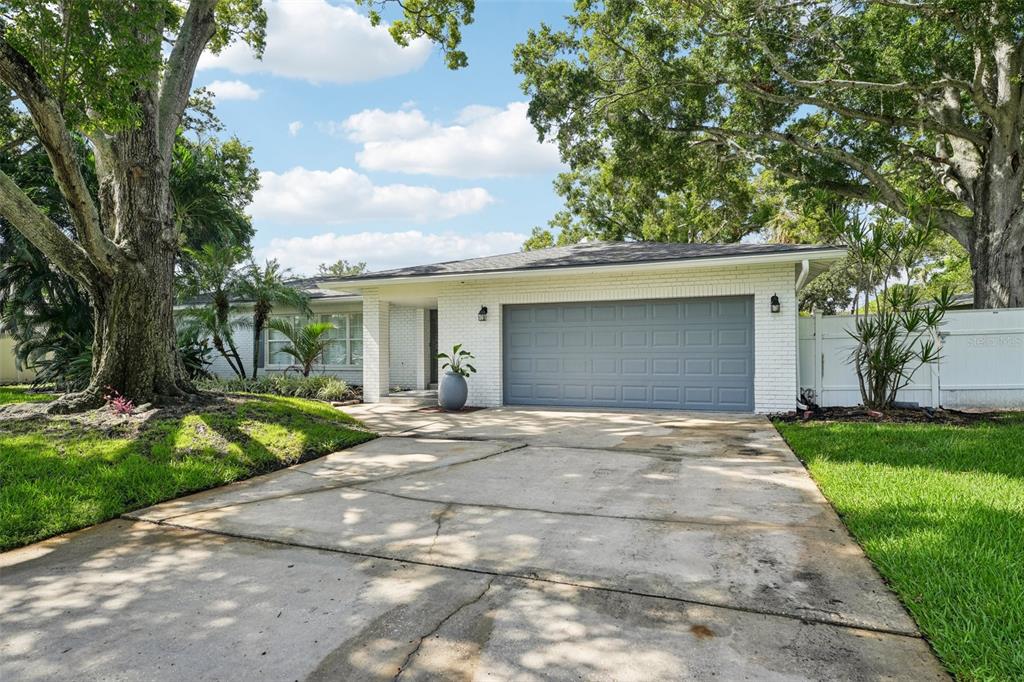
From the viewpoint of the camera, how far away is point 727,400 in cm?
975

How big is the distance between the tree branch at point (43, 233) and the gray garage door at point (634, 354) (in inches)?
274

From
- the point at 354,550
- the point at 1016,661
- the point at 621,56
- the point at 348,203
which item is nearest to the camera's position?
the point at 1016,661

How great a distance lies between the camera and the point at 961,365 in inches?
385

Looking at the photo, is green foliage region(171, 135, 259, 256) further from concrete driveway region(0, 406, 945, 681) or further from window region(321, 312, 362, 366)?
concrete driveway region(0, 406, 945, 681)

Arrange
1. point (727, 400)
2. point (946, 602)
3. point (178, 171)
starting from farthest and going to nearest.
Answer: point (178, 171) < point (727, 400) < point (946, 602)

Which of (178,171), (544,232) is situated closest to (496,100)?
(178,171)

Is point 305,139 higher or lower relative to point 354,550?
higher

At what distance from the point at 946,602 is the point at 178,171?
39.9 feet

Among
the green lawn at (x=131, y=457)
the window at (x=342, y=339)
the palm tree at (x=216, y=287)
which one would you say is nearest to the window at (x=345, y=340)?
the window at (x=342, y=339)

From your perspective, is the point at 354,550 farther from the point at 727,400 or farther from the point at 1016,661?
the point at 727,400

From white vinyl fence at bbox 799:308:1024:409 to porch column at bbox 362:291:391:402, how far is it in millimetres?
8619

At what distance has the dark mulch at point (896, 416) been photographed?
7895 millimetres

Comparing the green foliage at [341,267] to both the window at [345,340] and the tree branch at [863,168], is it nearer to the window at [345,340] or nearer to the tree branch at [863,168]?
the window at [345,340]

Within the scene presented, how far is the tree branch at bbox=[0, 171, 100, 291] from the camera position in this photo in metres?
6.09
